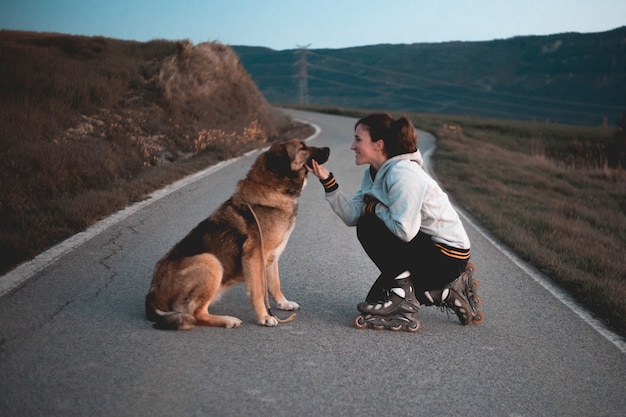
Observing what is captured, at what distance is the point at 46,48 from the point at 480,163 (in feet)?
48.9

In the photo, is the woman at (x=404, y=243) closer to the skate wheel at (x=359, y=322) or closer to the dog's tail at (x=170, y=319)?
the skate wheel at (x=359, y=322)

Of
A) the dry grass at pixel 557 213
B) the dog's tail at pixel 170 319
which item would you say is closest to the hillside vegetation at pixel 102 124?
the dog's tail at pixel 170 319

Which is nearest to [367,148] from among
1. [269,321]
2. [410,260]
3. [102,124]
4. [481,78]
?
[410,260]

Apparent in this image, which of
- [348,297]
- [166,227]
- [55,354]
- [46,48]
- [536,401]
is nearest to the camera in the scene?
[536,401]

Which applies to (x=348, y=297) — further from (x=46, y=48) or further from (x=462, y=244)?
(x=46, y=48)

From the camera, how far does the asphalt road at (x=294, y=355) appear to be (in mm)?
3039

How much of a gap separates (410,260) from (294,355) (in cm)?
133

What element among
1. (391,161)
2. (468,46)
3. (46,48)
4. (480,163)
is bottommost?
(480,163)

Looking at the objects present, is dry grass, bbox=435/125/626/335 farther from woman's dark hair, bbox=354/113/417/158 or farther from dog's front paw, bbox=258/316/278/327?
dog's front paw, bbox=258/316/278/327

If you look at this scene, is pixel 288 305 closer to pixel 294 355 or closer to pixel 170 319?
pixel 294 355

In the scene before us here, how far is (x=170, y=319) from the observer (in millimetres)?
3920

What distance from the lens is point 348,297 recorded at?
Result: 201 inches

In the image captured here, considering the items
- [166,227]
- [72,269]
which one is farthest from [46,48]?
[72,269]

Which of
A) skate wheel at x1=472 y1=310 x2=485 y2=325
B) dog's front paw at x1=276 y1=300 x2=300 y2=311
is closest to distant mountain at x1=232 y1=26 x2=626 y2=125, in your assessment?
dog's front paw at x1=276 y1=300 x2=300 y2=311
